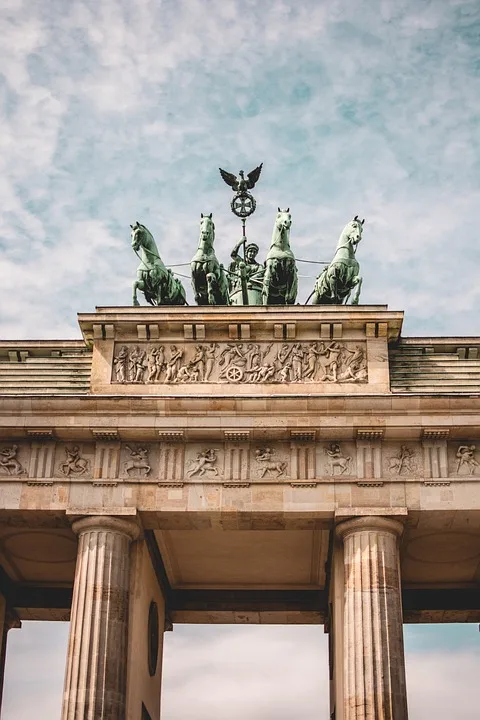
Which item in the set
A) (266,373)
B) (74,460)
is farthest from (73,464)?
(266,373)

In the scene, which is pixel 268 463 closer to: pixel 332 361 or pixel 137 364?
pixel 332 361

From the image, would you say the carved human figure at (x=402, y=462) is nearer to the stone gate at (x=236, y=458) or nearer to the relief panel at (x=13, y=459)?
the stone gate at (x=236, y=458)

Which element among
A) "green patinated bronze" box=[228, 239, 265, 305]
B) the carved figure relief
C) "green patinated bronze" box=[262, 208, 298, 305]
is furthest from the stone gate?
"green patinated bronze" box=[228, 239, 265, 305]

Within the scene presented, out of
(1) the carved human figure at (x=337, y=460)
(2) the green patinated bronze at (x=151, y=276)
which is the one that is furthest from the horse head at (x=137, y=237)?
(1) the carved human figure at (x=337, y=460)

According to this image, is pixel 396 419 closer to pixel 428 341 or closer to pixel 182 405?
pixel 428 341

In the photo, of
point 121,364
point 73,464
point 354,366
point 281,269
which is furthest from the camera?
point 281,269

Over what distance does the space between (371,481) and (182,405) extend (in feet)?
14.9

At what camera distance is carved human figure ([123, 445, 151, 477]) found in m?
27.8

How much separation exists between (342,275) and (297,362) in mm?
3191

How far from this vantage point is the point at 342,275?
102 feet

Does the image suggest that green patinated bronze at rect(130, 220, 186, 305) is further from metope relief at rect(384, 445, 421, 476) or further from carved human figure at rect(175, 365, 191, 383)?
A: metope relief at rect(384, 445, 421, 476)

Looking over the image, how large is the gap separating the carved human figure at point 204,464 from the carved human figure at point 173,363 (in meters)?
2.16

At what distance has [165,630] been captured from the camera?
3316cm

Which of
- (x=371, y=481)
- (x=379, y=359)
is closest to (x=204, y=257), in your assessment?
(x=379, y=359)
